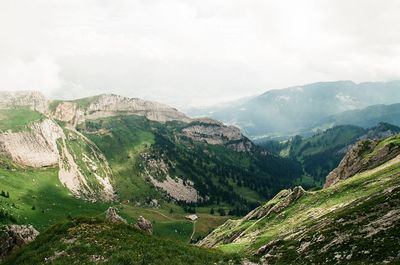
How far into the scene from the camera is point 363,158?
157 meters

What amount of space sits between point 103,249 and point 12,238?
2338 cm

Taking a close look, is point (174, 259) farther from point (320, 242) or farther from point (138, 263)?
point (320, 242)

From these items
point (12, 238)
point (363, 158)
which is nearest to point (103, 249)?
point (12, 238)

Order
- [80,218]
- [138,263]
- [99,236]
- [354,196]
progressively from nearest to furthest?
[138,263] < [99,236] < [80,218] < [354,196]

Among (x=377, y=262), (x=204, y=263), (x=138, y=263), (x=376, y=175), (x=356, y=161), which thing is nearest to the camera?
(x=377, y=262)

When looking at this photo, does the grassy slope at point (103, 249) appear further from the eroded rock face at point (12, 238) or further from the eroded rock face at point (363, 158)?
the eroded rock face at point (363, 158)

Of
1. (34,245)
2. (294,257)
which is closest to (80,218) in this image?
(34,245)

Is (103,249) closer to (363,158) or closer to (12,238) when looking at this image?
(12,238)

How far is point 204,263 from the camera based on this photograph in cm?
5322

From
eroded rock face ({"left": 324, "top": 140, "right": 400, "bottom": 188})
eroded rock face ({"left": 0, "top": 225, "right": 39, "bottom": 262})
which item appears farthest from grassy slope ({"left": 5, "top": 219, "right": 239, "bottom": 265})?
eroded rock face ({"left": 324, "top": 140, "right": 400, "bottom": 188})

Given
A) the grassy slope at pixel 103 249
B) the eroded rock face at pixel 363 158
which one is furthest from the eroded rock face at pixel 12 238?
the eroded rock face at pixel 363 158

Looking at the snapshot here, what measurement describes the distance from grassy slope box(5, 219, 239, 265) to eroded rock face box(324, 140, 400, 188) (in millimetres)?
98136

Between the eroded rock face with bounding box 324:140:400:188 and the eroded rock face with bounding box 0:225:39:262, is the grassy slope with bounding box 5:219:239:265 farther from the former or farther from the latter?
the eroded rock face with bounding box 324:140:400:188

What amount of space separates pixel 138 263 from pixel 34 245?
1775cm
